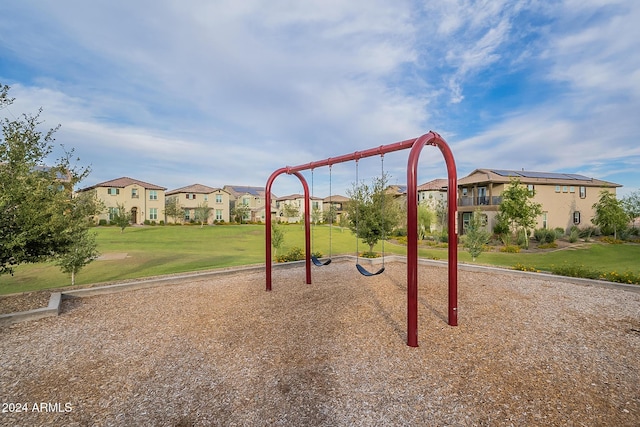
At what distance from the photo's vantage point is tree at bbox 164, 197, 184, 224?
43.7m

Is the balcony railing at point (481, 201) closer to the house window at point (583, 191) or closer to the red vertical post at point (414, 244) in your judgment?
the house window at point (583, 191)

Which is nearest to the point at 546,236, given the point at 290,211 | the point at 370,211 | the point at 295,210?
the point at 370,211

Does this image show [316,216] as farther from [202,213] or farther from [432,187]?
[432,187]

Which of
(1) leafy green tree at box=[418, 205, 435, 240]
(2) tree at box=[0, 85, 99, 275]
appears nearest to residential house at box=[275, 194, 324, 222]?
(1) leafy green tree at box=[418, 205, 435, 240]

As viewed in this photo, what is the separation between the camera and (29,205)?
6.06m

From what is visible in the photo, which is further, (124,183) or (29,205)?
(124,183)

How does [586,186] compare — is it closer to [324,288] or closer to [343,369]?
[324,288]

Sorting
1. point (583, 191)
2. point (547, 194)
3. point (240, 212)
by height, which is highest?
point (583, 191)

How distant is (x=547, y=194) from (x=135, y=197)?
159ft

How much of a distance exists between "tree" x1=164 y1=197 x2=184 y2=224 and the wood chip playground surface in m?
39.7

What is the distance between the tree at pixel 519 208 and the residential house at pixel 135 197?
4227cm

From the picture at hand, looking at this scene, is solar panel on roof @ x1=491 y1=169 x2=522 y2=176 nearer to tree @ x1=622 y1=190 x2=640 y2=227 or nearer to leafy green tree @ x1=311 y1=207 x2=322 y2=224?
tree @ x1=622 y1=190 x2=640 y2=227

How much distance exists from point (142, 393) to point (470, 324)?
515 cm

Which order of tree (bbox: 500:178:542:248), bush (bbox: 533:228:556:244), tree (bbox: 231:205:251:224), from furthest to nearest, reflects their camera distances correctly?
1. tree (bbox: 231:205:251:224)
2. tree (bbox: 500:178:542:248)
3. bush (bbox: 533:228:556:244)
